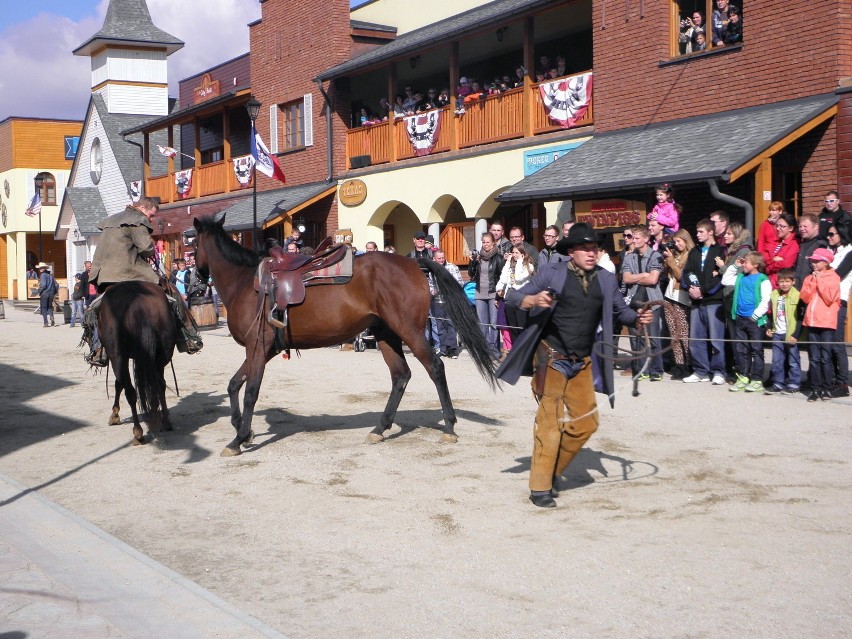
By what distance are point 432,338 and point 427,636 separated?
12.6 m

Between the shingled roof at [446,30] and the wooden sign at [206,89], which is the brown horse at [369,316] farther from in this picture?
the wooden sign at [206,89]

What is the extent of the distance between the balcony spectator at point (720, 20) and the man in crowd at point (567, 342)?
1092 centimetres

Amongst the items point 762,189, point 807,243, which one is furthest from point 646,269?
point 762,189

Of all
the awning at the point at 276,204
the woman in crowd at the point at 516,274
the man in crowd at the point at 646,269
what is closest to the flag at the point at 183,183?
the awning at the point at 276,204

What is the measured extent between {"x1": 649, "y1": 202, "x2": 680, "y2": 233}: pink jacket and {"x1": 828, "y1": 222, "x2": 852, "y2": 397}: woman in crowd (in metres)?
2.29

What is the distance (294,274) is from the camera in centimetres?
905

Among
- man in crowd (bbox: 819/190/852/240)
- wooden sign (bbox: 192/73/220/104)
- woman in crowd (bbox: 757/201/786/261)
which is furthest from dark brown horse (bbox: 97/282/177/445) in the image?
wooden sign (bbox: 192/73/220/104)

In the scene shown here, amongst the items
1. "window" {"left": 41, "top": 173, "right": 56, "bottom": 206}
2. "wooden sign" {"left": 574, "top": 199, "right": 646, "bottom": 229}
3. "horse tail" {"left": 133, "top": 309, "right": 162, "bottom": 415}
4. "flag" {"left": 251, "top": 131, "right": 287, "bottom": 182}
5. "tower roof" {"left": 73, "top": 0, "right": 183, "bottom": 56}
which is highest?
"tower roof" {"left": 73, "top": 0, "right": 183, "bottom": 56}

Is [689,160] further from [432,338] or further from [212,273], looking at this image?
[212,273]

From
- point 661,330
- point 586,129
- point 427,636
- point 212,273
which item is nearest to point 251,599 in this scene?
point 427,636

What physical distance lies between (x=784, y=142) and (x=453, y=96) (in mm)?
9504

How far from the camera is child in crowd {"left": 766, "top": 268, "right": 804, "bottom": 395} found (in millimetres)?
11258

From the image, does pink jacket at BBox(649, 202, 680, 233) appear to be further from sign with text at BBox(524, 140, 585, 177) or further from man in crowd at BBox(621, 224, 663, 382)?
sign with text at BBox(524, 140, 585, 177)

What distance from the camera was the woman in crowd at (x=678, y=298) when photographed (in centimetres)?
1242
